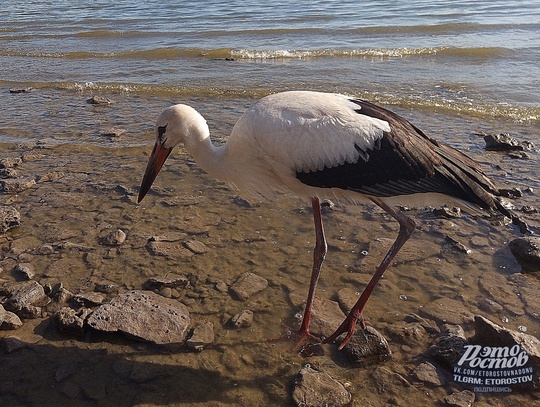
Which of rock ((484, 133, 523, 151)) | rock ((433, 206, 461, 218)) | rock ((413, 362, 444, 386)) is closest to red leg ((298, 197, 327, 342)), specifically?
rock ((413, 362, 444, 386))

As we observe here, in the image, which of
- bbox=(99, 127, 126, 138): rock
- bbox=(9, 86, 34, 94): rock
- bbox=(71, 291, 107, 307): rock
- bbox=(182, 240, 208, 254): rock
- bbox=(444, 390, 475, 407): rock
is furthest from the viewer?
bbox=(9, 86, 34, 94): rock

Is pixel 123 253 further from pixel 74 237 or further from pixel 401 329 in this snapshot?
pixel 401 329

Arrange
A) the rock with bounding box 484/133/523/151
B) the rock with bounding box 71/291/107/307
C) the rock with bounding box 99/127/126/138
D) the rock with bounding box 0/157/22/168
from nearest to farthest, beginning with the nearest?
the rock with bounding box 71/291/107/307 < the rock with bounding box 0/157/22/168 < the rock with bounding box 484/133/523/151 < the rock with bounding box 99/127/126/138

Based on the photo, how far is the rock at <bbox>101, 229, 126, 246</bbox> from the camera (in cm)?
511

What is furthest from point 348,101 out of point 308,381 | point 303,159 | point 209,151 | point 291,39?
point 291,39

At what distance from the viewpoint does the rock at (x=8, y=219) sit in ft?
17.2

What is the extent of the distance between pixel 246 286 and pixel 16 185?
3375 mm

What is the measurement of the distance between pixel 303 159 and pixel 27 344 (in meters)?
2.44

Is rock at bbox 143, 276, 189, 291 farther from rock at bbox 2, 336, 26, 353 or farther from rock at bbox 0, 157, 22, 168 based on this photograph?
rock at bbox 0, 157, 22, 168

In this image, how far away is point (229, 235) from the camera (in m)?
5.32

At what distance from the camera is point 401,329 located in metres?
A: 4.04

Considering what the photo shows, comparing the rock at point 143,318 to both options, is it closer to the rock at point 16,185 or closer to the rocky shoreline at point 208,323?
the rocky shoreline at point 208,323

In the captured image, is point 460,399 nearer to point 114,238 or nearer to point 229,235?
point 229,235

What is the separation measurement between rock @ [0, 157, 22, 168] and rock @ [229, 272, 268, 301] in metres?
3.98
